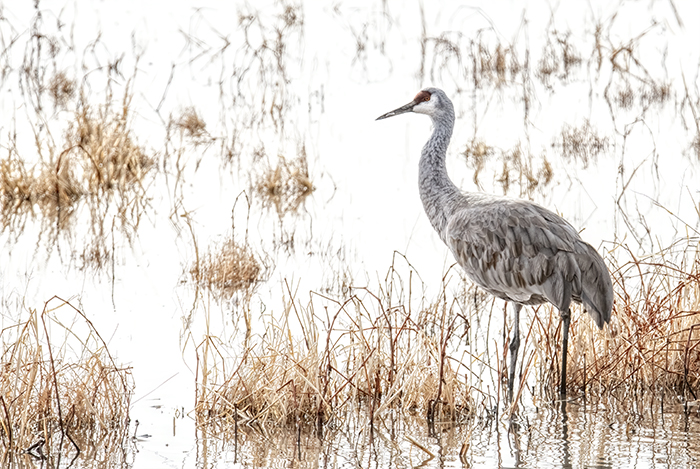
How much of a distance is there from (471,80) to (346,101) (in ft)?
6.99

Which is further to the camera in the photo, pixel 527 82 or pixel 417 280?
pixel 527 82

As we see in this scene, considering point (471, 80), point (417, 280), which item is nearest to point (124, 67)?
point (471, 80)

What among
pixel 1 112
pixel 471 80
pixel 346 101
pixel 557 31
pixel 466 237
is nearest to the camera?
pixel 466 237

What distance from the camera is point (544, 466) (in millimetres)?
5086

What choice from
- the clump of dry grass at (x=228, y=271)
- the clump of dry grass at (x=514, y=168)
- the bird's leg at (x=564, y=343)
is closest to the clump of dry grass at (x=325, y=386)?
the bird's leg at (x=564, y=343)

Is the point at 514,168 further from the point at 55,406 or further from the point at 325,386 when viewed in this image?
the point at 55,406

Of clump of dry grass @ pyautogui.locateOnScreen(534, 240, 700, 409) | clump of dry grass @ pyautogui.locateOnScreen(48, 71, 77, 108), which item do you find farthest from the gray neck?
clump of dry grass @ pyautogui.locateOnScreen(48, 71, 77, 108)

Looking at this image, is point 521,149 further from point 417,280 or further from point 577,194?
point 417,280

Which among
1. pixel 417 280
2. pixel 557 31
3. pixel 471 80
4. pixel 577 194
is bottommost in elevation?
pixel 417 280

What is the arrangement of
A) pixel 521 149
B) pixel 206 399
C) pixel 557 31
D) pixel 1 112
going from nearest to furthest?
pixel 206 399
pixel 521 149
pixel 1 112
pixel 557 31

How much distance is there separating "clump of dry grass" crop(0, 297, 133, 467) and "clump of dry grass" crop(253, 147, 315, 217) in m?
5.31

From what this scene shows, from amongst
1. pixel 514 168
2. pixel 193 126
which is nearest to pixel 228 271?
pixel 514 168

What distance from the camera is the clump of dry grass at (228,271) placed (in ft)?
26.5

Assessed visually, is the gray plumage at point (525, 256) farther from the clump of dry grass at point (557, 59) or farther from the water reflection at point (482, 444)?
the clump of dry grass at point (557, 59)
